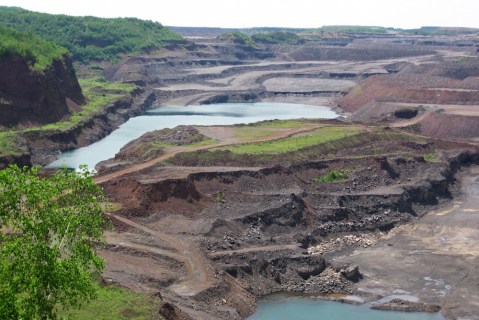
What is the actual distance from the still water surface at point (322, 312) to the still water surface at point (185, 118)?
144 ft

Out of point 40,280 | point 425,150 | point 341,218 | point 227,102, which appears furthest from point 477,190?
point 227,102

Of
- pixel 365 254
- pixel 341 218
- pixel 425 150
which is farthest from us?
pixel 425 150

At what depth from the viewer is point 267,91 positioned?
17138 centimetres

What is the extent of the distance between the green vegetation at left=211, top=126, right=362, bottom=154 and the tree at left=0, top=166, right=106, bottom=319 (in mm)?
50009

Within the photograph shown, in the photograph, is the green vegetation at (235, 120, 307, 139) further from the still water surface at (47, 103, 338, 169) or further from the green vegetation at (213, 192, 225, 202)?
the green vegetation at (213, 192, 225, 202)

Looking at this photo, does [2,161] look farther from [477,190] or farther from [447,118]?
[447,118]

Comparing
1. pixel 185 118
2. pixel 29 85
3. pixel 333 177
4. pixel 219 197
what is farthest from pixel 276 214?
pixel 185 118

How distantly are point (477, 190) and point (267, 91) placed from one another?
92846mm

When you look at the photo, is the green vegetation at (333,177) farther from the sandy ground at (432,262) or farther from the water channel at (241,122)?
the water channel at (241,122)

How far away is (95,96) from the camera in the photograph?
136 metres

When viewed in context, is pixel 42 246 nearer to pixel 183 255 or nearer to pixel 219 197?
pixel 183 255

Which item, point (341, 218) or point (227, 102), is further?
point (227, 102)

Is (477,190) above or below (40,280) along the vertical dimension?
below

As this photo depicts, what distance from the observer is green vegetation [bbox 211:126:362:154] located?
7909 cm
